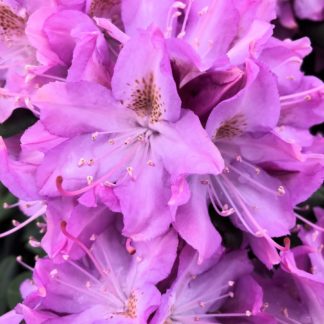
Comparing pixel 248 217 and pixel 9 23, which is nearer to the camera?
pixel 248 217

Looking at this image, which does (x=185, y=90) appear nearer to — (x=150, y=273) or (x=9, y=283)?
(x=150, y=273)

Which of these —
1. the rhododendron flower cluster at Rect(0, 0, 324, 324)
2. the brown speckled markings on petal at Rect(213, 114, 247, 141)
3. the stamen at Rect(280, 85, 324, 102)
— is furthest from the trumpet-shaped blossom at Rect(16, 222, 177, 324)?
the stamen at Rect(280, 85, 324, 102)

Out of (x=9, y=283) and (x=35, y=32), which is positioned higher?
(x=35, y=32)

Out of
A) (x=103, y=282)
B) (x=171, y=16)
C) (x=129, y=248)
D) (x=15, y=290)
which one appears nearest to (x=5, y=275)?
(x=15, y=290)

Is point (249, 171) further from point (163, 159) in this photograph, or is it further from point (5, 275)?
point (5, 275)

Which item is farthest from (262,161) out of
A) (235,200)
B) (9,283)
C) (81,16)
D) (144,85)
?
(9,283)

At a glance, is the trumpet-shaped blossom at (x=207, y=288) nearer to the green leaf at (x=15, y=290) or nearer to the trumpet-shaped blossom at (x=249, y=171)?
the trumpet-shaped blossom at (x=249, y=171)

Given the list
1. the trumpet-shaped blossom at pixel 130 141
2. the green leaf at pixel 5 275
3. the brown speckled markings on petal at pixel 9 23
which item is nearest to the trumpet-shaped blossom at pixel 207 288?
the trumpet-shaped blossom at pixel 130 141
